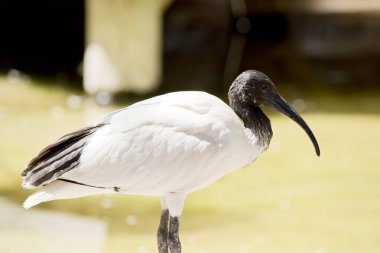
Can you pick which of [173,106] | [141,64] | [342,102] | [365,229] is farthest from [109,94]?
[173,106]

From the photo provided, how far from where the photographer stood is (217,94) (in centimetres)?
973

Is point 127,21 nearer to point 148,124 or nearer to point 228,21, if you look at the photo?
point 228,21

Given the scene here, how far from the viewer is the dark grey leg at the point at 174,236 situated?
4.21 m

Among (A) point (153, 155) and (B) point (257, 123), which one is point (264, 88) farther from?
(A) point (153, 155)

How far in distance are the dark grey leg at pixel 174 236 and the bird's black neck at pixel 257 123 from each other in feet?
1.72

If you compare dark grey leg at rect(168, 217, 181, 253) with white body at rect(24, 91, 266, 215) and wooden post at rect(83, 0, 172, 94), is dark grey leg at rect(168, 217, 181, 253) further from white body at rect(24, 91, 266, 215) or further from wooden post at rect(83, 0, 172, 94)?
wooden post at rect(83, 0, 172, 94)

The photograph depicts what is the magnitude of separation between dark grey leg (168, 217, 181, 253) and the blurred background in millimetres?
974

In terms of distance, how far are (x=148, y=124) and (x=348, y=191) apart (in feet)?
8.78

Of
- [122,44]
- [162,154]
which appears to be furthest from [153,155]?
[122,44]

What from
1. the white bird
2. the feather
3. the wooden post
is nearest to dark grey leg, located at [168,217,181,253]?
the white bird

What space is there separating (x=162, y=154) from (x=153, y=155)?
0.13 ft

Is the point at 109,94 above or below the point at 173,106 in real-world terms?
below

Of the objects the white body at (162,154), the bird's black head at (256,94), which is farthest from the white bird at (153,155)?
the bird's black head at (256,94)

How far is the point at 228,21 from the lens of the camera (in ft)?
38.4
